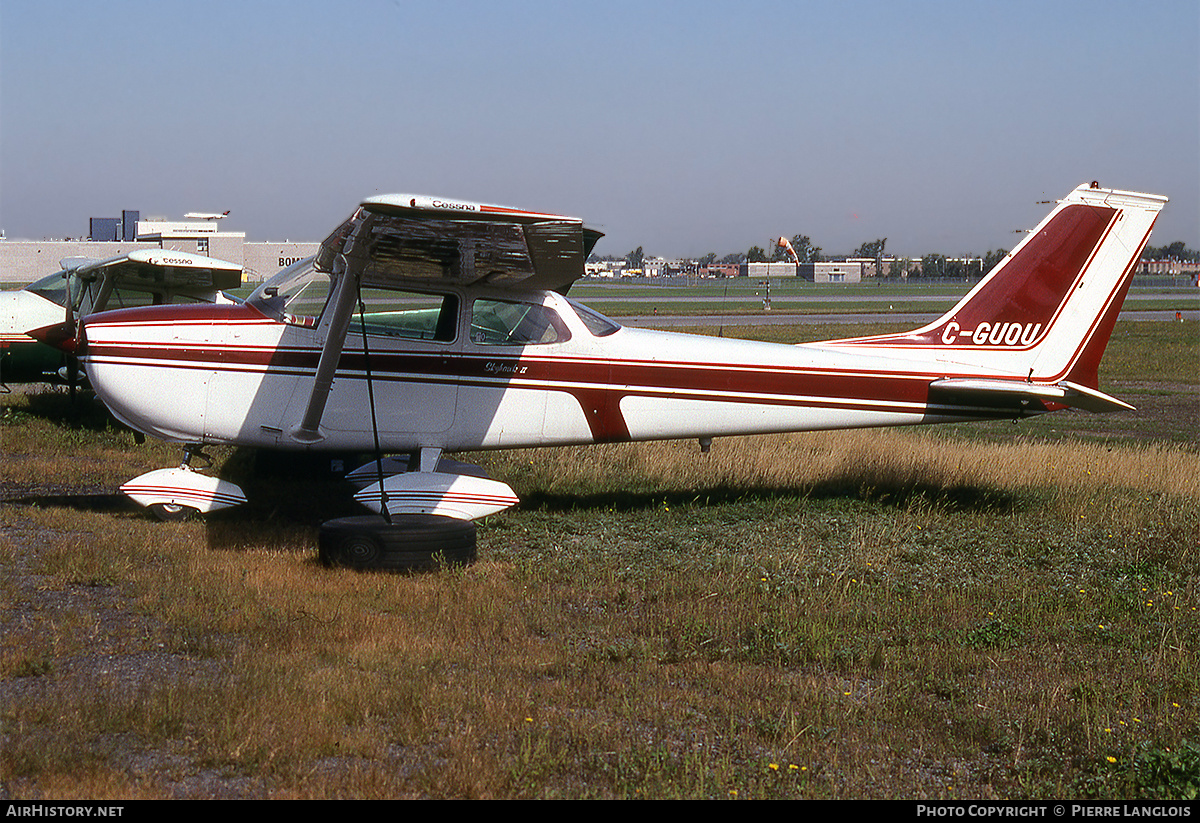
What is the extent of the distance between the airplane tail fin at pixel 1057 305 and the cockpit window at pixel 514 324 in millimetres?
2762

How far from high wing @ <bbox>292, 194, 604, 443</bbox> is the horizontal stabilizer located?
3.32m

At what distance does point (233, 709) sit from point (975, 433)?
1275cm

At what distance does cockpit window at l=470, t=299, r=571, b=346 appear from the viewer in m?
8.04

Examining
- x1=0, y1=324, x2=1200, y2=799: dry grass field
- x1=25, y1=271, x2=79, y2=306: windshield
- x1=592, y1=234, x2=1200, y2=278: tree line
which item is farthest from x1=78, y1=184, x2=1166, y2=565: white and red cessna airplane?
x1=592, y1=234, x2=1200, y2=278: tree line

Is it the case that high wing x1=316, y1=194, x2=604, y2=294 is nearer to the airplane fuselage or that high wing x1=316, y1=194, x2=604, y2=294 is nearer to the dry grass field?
the airplane fuselage

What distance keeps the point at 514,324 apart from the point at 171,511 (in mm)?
2978

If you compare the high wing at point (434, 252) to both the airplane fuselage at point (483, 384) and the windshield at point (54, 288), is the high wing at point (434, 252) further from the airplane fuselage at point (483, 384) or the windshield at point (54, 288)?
the windshield at point (54, 288)

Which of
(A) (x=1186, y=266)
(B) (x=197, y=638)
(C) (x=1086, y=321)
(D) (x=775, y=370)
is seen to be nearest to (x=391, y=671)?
(B) (x=197, y=638)

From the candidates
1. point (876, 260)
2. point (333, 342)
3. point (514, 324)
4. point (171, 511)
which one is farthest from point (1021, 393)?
point (876, 260)

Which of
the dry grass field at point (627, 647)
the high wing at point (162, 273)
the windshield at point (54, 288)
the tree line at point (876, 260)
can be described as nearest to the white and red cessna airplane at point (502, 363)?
the dry grass field at point (627, 647)

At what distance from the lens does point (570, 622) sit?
19.0ft

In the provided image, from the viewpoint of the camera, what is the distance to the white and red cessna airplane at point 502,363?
7488 millimetres

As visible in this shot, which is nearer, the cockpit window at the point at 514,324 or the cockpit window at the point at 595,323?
the cockpit window at the point at 514,324

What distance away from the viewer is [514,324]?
320 inches
